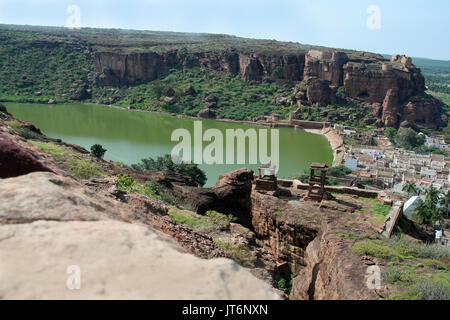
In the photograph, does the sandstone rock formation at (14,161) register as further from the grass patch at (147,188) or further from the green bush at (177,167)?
the green bush at (177,167)

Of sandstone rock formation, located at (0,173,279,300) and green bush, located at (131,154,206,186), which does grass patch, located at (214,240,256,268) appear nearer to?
sandstone rock formation, located at (0,173,279,300)

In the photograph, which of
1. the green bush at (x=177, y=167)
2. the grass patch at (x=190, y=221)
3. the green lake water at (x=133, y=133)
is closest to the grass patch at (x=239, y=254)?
the grass patch at (x=190, y=221)

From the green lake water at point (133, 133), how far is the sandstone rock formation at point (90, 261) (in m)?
23.8

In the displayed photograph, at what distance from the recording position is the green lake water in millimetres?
34875

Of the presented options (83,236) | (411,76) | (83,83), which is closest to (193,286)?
(83,236)

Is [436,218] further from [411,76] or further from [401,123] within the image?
[411,76]

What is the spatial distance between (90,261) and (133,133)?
1708 inches

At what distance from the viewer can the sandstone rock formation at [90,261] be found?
242 cm

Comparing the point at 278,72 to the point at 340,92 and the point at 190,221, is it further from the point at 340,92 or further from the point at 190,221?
the point at 190,221

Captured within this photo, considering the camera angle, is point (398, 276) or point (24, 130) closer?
point (398, 276)

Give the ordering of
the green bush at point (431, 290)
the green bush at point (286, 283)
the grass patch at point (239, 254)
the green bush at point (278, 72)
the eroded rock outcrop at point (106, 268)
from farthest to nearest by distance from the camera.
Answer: the green bush at point (278, 72) → the green bush at point (286, 283) → the grass patch at point (239, 254) → the green bush at point (431, 290) → the eroded rock outcrop at point (106, 268)

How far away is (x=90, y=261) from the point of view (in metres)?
2.69

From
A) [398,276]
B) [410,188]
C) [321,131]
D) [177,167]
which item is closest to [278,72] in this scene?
[321,131]

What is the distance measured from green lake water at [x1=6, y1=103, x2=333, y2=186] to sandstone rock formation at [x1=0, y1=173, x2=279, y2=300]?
23.8 m
